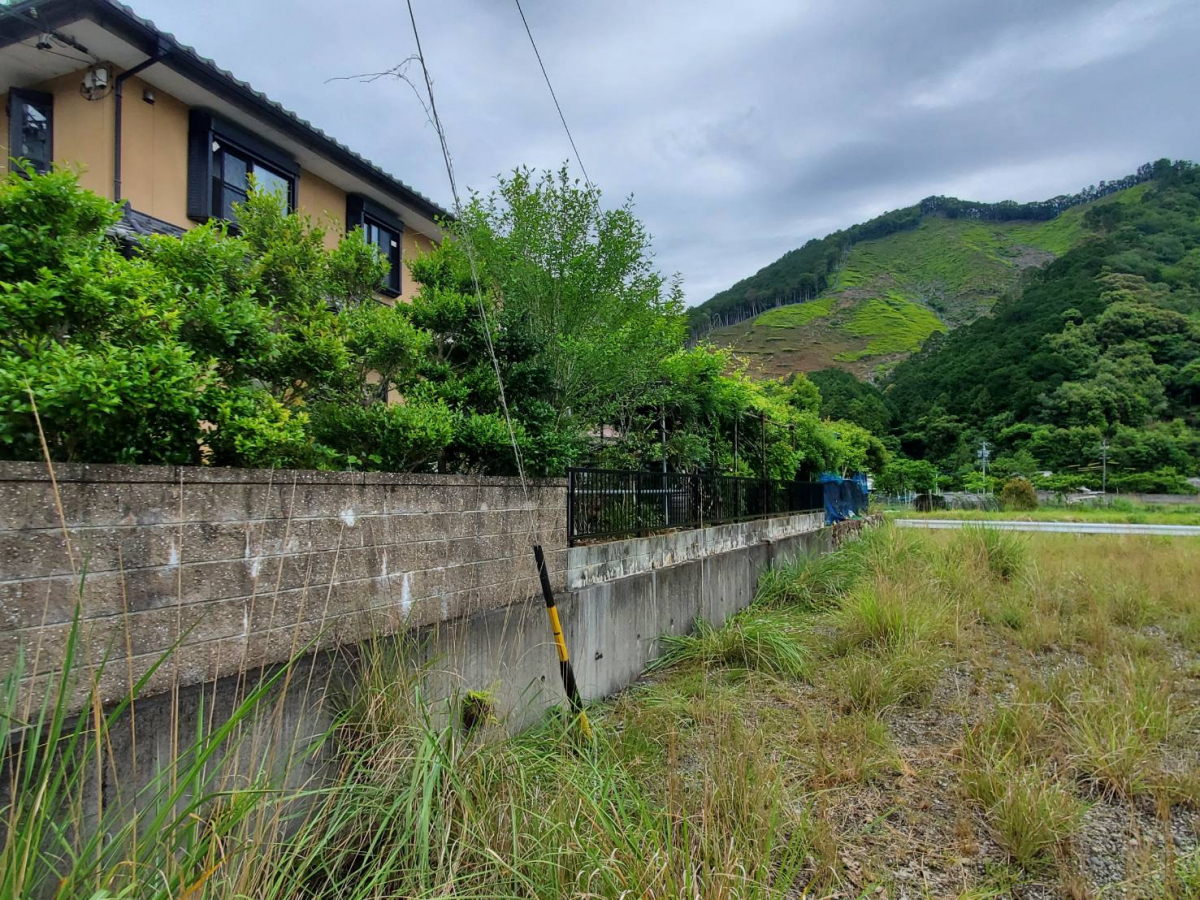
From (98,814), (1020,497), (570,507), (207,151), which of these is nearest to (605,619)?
(570,507)

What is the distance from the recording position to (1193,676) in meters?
4.91

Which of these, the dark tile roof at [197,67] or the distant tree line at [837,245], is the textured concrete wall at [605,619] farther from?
the distant tree line at [837,245]

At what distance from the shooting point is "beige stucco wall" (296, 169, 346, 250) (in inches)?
352

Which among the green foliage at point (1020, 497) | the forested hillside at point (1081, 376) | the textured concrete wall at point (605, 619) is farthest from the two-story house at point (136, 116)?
the forested hillside at point (1081, 376)

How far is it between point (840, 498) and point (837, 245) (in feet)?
354

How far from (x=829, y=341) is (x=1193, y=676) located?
8491 cm

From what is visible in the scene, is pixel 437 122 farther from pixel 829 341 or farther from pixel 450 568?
pixel 829 341

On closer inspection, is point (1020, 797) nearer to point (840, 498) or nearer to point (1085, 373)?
point (840, 498)

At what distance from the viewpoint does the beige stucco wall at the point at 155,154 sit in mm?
6688

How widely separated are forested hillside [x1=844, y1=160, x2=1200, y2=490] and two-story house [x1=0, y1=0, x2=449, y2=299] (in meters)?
49.1

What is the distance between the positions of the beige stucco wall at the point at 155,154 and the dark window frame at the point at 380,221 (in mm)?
2525

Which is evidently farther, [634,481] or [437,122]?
[634,481]

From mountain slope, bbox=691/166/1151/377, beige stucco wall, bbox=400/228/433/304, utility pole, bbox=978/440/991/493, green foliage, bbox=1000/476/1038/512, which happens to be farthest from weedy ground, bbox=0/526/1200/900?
mountain slope, bbox=691/166/1151/377

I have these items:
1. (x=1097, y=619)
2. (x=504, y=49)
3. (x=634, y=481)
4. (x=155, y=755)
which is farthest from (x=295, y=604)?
(x=1097, y=619)
